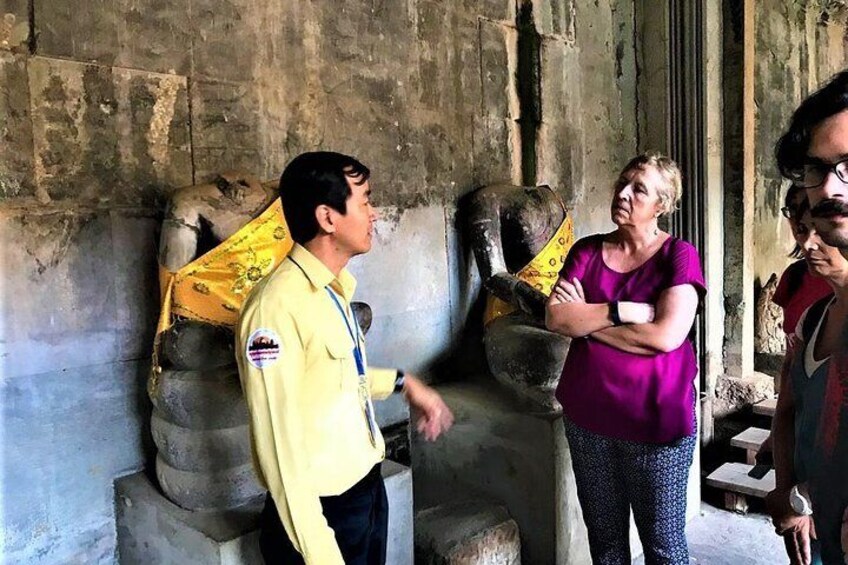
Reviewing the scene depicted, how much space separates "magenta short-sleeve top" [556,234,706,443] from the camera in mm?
2014

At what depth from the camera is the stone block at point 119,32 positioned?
237 centimetres

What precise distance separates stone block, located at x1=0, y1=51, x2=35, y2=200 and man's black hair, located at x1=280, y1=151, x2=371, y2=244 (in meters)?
1.22

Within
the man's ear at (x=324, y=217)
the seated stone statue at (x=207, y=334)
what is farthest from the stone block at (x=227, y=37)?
the man's ear at (x=324, y=217)

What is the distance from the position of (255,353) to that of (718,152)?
388 cm

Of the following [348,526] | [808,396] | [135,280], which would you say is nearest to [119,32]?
[135,280]

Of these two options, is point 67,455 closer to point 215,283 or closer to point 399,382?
point 215,283

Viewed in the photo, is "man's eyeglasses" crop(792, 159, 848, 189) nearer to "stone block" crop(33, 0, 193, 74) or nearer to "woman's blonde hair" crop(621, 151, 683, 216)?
"woman's blonde hair" crop(621, 151, 683, 216)

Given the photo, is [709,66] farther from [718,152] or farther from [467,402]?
[467,402]

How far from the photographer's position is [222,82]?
2.80m

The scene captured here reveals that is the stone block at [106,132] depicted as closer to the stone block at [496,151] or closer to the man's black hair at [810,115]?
the stone block at [496,151]

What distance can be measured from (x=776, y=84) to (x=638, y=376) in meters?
4.94

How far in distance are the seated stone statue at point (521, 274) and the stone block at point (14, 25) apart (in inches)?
81.1

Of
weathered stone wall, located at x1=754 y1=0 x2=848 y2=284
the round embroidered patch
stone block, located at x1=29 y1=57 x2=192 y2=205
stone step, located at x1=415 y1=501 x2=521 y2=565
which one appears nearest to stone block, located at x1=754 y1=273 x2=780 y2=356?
weathered stone wall, located at x1=754 y1=0 x2=848 y2=284

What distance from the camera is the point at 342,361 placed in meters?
1.61
